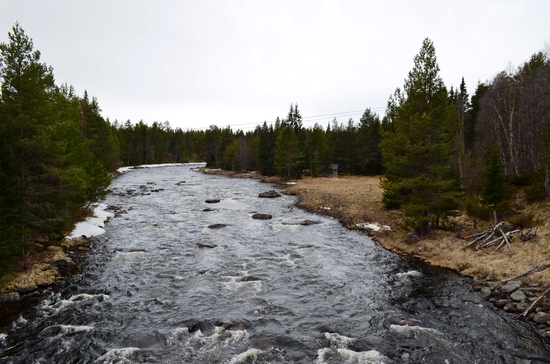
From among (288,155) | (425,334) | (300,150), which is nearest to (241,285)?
(425,334)

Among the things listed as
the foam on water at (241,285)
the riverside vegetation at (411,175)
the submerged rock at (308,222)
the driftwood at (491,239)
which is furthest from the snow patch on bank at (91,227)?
the driftwood at (491,239)

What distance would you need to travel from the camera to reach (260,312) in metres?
14.9

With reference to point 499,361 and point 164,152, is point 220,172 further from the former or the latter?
point 499,361

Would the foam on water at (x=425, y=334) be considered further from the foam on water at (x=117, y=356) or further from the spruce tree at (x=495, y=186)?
the spruce tree at (x=495, y=186)

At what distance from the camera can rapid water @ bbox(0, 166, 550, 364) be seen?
11.8m

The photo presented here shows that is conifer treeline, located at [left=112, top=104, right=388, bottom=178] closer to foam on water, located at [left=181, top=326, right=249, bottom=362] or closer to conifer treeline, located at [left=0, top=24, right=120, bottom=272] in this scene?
conifer treeline, located at [left=0, top=24, right=120, bottom=272]

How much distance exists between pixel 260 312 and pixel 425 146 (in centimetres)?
1660

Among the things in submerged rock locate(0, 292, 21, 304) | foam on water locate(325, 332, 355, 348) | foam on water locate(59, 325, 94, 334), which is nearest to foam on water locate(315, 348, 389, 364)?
foam on water locate(325, 332, 355, 348)

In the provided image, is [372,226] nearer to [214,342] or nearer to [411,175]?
[411,175]

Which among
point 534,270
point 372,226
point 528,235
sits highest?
point 528,235

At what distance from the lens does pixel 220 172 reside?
98.6m

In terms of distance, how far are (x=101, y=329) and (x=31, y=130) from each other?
13076 mm

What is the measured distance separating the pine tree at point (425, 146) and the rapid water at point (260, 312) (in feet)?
15.4

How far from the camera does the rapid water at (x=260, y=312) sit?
38.8 feet
